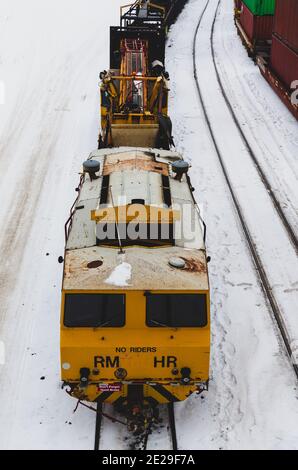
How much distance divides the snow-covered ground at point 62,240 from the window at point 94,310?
72.1 inches

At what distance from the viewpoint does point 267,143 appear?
19047 millimetres

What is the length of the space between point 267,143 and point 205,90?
6.56 meters

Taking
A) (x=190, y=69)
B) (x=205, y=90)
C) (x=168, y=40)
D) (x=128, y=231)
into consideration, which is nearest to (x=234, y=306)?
(x=128, y=231)

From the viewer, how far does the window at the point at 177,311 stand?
7.50 metres

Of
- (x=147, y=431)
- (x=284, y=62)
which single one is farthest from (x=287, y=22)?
(x=147, y=431)

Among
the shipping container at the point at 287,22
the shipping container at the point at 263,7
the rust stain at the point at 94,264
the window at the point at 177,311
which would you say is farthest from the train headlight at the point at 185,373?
the shipping container at the point at 263,7

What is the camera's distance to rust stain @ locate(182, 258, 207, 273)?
7807 mm

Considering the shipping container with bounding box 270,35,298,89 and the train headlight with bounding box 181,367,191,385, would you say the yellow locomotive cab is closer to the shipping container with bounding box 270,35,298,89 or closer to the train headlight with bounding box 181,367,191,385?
the train headlight with bounding box 181,367,191,385

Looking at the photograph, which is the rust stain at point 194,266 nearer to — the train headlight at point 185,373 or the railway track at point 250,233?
the train headlight at point 185,373

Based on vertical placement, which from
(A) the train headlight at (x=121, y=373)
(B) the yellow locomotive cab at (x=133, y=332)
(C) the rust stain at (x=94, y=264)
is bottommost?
(A) the train headlight at (x=121, y=373)

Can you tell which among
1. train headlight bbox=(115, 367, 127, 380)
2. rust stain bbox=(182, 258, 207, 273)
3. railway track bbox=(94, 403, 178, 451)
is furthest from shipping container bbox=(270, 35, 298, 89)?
train headlight bbox=(115, 367, 127, 380)

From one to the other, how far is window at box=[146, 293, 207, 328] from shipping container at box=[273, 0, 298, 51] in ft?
57.5

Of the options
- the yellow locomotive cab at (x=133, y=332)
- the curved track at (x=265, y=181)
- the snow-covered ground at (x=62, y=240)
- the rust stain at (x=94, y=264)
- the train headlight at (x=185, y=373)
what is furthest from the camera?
the curved track at (x=265, y=181)
